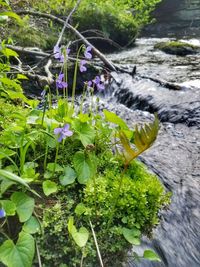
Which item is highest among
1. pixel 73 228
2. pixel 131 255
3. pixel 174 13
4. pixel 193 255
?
pixel 73 228

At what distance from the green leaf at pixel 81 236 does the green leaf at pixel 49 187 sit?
10.5 inches

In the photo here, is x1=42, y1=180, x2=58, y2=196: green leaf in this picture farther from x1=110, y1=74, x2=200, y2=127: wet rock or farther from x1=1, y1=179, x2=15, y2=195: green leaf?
x1=110, y1=74, x2=200, y2=127: wet rock

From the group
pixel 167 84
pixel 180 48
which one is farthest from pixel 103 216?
pixel 180 48

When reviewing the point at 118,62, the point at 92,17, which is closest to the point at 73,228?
the point at 118,62

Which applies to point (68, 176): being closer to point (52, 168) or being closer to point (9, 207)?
point (52, 168)

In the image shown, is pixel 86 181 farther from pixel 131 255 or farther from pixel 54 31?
pixel 54 31

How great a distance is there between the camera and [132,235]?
205 centimetres

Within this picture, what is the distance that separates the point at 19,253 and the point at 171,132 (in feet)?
9.16

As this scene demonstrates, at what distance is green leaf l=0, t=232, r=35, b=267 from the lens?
1.64 meters

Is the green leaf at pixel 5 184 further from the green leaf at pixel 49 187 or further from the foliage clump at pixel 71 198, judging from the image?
the green leaf at pixel 49 187

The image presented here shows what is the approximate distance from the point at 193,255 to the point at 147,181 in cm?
57

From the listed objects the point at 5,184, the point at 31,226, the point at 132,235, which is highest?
the point at 5,184

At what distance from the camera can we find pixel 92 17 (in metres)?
9.47

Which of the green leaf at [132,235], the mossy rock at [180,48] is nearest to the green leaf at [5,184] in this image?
the green leaf at [132,235]
